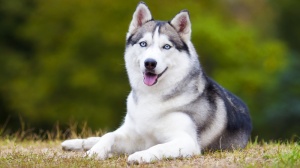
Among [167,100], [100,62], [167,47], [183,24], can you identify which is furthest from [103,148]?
[100,62]

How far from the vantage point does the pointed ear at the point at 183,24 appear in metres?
9.20

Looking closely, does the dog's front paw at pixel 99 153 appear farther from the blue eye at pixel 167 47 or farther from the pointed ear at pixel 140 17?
the pointed ear at pixel 140 17

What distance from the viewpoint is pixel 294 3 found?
4219 centimetres

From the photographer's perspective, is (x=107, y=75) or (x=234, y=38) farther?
(x=234, y=38)

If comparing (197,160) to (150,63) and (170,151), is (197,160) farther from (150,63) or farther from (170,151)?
(150,63)

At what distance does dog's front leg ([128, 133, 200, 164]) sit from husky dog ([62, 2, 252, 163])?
0.01m

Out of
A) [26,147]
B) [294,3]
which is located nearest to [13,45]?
[294,3]

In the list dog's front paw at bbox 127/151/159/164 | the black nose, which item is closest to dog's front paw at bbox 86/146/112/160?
dog's front paw at bbox 127/151/159/164

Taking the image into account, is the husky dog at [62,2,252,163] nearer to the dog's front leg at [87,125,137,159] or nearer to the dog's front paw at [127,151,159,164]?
the dog's front leg at [87,125,137,159]

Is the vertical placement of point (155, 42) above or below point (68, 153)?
above

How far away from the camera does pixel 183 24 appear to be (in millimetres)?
A: 9258

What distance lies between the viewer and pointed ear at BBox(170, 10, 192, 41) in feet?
30.2

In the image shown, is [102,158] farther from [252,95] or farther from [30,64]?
[252,95]

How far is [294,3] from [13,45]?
17.4 m
